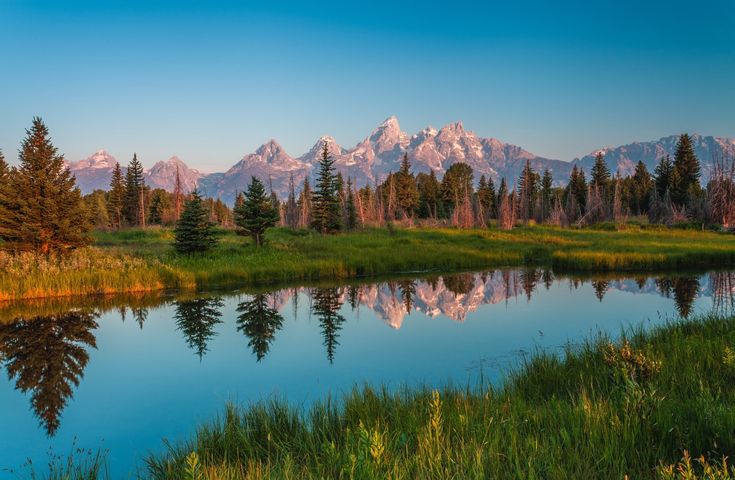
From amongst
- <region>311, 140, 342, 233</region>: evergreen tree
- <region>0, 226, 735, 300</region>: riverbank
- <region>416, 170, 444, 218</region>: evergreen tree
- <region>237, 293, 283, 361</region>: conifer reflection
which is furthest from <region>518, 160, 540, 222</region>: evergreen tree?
<region>237, 293, 283, 361</region>: conifer reflection

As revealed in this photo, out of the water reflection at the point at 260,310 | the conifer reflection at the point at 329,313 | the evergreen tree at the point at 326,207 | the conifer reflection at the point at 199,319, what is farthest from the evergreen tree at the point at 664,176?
the conifer reflection at the point at 199,319

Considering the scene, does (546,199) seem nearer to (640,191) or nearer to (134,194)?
(640,191)

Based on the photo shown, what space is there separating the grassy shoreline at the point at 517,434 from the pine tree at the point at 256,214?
1006 inches

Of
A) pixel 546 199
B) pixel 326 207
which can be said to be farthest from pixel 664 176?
pixel 326 207

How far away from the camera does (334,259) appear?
92.3 feet

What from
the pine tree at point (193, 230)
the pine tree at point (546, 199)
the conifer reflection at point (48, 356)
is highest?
the pine tree at point (546, 199)

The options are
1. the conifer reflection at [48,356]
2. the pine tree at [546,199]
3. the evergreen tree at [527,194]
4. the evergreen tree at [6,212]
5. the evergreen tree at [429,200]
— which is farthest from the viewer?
the evergreen tree at [429,200]

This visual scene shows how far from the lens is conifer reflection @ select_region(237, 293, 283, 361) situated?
13703 mm

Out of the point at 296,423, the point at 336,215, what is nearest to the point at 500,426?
the point at 296,423

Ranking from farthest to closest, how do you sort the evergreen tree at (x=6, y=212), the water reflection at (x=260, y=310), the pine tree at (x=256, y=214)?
the pine tree at (x=256, y=214)
the evergreen tree at (x=6, y=212)
the water reflection at (x=260, y=310)

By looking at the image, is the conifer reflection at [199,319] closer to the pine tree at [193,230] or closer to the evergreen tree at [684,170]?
the pine tree at [193,230]

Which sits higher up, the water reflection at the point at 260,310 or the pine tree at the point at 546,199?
the pine tree at the point at 546,199

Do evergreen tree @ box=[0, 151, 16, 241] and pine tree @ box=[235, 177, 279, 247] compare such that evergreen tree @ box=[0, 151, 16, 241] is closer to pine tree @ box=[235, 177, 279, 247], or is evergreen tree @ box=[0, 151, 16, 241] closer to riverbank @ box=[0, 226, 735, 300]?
riverbank @ box=[0, 226, 735, 300]

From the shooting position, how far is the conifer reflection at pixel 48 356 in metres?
9.63
